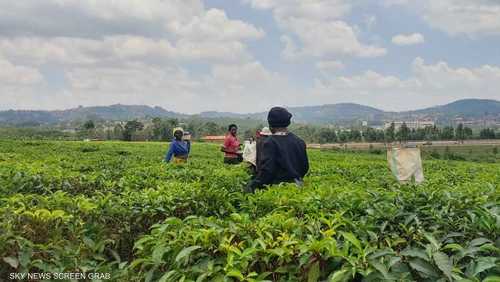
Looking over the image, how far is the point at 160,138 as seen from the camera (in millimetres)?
90312

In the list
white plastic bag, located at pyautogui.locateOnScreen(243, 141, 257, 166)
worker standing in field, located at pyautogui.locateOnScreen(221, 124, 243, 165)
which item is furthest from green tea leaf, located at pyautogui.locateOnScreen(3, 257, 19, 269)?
worker standing in field, located at pyautogui.locateOnScreen(221, 124, 243, 165)

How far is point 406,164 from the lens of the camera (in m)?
6.20

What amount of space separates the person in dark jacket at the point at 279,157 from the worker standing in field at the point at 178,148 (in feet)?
18.1

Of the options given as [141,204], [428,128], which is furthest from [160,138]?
[141,204]

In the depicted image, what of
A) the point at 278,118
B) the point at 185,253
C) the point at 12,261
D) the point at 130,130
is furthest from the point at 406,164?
the point at 130,130

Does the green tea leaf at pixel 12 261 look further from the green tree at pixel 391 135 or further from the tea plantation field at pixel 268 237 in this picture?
the green tree at pixel 391 135

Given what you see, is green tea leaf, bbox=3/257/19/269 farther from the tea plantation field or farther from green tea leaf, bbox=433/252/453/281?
green tea leaf, bbox=433/252/453/281

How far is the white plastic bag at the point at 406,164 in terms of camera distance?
6164 millimetres

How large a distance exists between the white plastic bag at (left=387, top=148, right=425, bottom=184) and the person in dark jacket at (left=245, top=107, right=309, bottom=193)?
1274 millimetres

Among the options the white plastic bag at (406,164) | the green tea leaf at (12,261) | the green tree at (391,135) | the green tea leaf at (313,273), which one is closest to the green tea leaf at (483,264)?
the green tea leaf at (313,273)

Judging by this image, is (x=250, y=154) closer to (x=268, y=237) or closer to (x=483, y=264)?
Result: (x=268, y=237)

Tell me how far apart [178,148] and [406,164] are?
6401 millimetres

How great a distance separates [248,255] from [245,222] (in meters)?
0.54

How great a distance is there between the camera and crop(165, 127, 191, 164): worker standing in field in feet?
36.6
